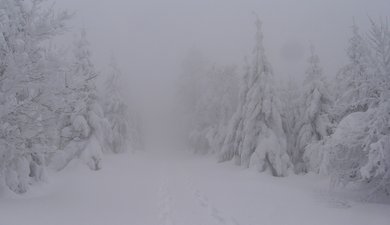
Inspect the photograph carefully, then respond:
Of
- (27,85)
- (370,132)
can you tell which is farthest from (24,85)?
(370,132)

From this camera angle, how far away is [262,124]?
2473 centimetres

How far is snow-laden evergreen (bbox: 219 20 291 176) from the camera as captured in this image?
930 inches

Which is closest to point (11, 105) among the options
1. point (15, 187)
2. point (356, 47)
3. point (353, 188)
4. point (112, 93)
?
point (15, 187)

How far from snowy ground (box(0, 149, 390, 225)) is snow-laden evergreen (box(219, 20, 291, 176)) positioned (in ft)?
14.6

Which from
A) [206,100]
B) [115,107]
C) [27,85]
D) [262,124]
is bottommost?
[115,107]

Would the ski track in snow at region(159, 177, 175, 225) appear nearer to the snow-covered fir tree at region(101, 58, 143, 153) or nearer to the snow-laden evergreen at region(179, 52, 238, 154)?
the snow-laden evergreen at region(179, 52, 238, 154)

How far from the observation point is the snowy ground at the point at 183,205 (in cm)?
1048

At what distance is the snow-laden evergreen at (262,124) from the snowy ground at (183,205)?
4457mm

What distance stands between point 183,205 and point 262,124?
12.7 m

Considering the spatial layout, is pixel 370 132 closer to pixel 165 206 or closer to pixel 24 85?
pixel 165 206

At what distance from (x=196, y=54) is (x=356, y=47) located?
115ft

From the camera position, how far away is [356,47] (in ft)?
70.2

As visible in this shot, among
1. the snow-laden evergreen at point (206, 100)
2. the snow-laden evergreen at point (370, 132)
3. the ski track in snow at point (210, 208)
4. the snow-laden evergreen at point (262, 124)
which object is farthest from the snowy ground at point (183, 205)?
the snow-laden evergreen at point (206, 100)

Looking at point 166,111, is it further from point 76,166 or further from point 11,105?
point 11,105
